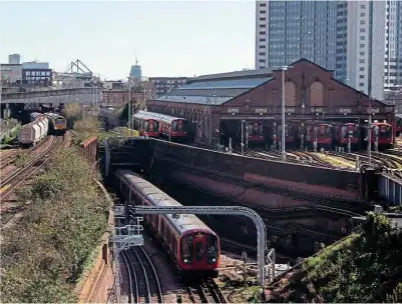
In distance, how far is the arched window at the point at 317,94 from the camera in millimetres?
50562

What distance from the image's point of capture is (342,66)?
367 ft

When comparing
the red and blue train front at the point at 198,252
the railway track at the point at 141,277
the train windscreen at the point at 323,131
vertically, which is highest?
the train windscreen at the point at 323,131

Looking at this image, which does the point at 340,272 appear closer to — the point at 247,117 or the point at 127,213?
the point at 127,213

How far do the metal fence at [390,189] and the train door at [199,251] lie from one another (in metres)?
6.41

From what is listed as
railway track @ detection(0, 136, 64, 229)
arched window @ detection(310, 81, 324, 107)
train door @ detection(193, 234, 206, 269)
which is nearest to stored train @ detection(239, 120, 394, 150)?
arched window @ detection(310, 81, 324, 107)

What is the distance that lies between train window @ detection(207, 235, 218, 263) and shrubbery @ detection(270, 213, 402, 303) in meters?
4.61

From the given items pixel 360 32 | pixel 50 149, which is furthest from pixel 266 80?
pixel 360 32

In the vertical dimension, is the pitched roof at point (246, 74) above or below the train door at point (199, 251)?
above

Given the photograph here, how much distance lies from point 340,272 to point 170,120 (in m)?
37.7

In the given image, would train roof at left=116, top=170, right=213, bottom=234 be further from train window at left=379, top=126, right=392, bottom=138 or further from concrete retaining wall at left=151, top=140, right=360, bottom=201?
train window at left=379, top=126, right=392, bottom=138

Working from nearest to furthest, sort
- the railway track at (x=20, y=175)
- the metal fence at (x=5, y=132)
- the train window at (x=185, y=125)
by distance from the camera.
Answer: the railway track at (x=20, y=175)
the metal fence at (x=5, y=132)
the train window at (x=185, y=125)

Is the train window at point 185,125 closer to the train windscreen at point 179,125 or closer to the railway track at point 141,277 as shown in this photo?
the train windscreen at point 179,125

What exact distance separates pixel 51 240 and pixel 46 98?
187 feet

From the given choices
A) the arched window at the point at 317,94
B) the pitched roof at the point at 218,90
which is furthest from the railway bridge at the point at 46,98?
the arched window at the point at 317,94
